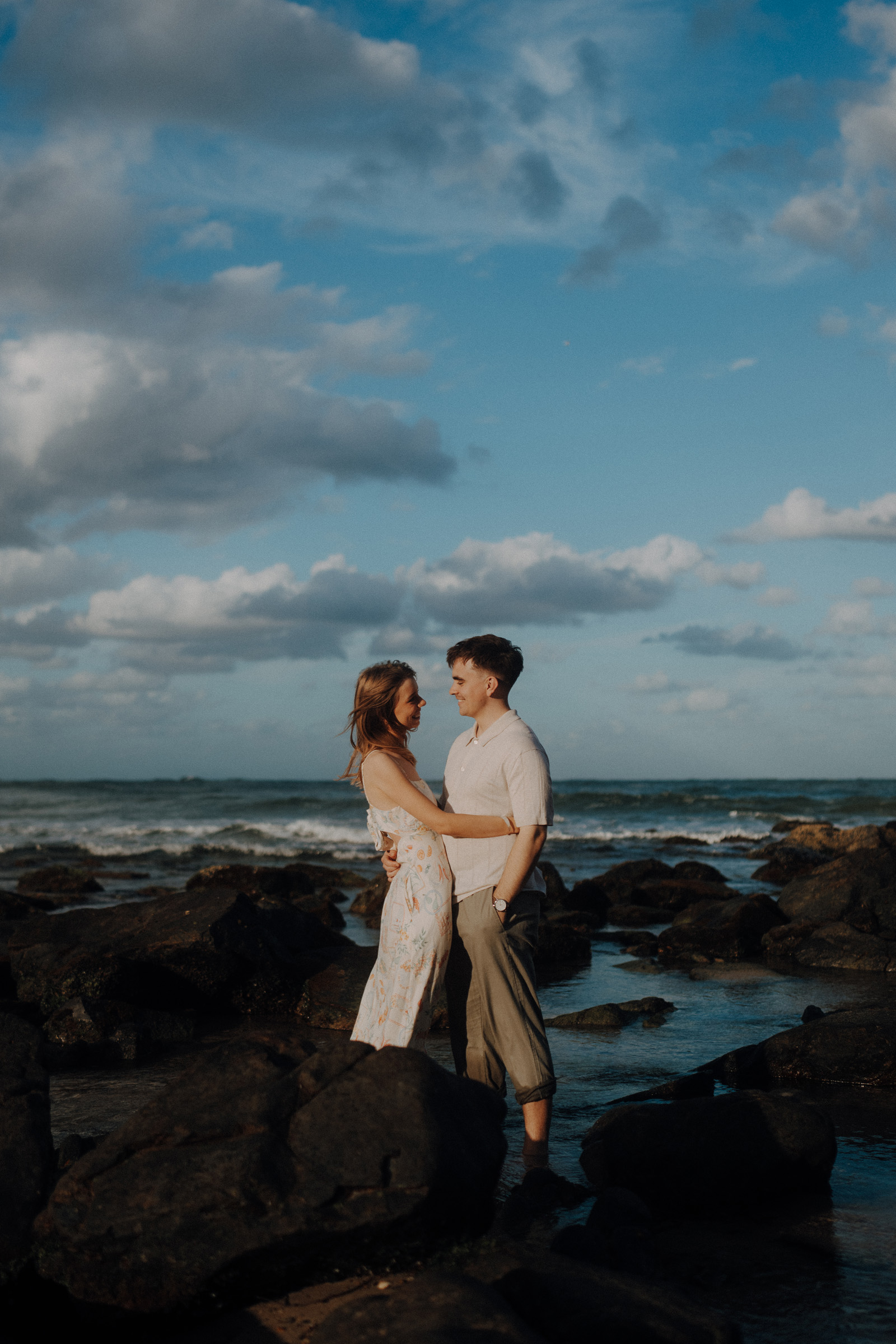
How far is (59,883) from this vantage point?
19219mm

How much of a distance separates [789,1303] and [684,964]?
25.0 feet

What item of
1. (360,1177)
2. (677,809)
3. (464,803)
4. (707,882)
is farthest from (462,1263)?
(677,809)

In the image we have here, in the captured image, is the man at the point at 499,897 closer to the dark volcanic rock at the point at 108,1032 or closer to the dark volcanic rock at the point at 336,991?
the dark volcanic rock at the point at 108,1032

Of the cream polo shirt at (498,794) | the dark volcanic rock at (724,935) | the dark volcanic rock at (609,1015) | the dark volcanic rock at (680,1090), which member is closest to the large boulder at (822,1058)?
the dark volcanic rock at (680,1090)

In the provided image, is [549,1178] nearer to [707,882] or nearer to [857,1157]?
[857,1157]

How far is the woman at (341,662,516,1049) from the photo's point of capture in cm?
481

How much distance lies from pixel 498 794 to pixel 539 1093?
4.59 ft

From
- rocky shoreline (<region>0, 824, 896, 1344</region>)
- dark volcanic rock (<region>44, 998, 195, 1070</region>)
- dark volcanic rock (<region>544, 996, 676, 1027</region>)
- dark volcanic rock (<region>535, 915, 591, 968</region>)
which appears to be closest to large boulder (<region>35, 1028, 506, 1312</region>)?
rocky shoreline (<region>0, 824, 896, 1344</region>)

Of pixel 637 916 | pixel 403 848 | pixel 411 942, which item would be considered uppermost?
pixel 403 848

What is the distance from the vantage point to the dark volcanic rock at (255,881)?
53.3 feet

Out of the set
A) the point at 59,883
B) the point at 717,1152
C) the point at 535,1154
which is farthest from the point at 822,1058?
the point at 59,883

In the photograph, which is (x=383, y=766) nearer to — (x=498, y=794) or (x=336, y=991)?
(x=498, y=794)

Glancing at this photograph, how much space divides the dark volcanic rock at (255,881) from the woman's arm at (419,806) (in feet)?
37.3

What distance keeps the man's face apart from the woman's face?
272 millimetres
